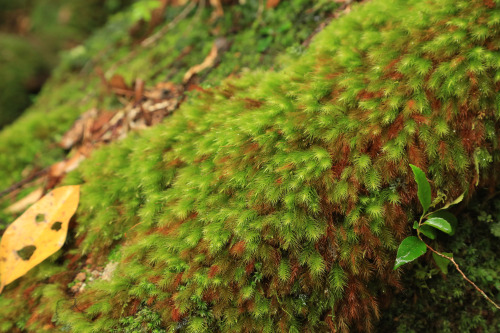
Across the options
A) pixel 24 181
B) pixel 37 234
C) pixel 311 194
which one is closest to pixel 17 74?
pixel 24 181

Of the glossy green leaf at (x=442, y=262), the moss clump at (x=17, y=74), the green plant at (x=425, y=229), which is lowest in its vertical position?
the glossy green leaf at (x=442, y=262)

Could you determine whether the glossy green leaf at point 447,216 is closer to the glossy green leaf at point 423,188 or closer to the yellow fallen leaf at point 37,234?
the glossy green leaf at point 423,188

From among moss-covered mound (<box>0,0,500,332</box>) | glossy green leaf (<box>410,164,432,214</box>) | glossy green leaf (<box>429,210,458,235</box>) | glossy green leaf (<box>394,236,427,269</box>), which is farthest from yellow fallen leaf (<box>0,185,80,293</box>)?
glossy green leaf (<box>429,210,458,235</box>)

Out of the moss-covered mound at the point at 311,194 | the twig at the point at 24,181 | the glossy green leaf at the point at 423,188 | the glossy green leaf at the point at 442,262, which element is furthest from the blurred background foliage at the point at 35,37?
the glossy green leaf at the point at 442,262

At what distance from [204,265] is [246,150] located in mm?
645

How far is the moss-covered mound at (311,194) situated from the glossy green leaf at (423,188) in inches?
2.6

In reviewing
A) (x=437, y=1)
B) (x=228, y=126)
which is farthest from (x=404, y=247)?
(x=437, y=1)

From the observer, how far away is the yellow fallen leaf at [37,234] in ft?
6.51

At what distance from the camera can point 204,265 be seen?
1.54 meters

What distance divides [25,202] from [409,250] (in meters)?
3.00

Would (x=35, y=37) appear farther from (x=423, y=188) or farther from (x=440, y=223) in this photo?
(x=440, y=223)

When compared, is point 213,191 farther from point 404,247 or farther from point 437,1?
point 437,1

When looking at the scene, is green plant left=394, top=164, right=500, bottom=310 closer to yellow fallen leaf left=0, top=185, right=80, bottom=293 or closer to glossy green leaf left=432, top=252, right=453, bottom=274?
glossy green leaf left=432, top=252, right=453, bottom=274

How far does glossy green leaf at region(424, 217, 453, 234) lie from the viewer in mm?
1532
